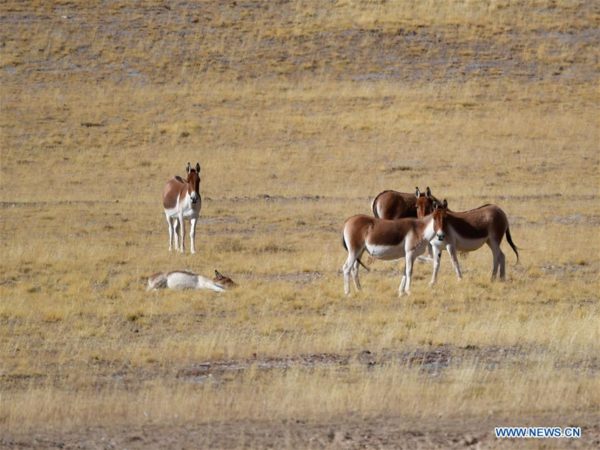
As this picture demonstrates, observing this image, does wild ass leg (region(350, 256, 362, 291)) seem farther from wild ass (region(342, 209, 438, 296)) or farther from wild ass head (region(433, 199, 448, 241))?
wild ass head (region(433, 199, 448, 241))

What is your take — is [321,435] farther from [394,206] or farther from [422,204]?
[394,206]

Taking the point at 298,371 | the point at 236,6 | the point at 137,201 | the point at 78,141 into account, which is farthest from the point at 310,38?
the point at 298,371

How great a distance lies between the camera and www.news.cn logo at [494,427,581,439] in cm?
1013

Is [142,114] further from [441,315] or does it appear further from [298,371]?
[298,371]

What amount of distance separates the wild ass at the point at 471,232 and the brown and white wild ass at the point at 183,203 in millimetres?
5940

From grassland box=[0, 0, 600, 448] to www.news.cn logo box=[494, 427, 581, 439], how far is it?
0.16 meters

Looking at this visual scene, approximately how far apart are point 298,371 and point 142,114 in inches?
1256

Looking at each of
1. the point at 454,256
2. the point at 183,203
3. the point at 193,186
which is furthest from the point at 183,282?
the point at 183,203

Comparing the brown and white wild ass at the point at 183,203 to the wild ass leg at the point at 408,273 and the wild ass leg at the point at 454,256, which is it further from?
the wild ass leg at the point at 408,273

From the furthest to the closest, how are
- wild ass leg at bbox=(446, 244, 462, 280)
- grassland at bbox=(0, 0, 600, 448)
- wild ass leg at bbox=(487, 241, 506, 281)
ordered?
wild ass leg at bbox=(487, 241, 506, 281) < wild ass leg at bbox=(446, 244, 462, 280) < grassland at bbox=(0, 0, 600, 448)

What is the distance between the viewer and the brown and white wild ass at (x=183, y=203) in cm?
→ 2262

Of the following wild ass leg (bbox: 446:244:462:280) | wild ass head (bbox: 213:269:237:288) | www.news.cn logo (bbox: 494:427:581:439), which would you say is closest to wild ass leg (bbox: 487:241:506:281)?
wild ass leg (bbox: 446:244:462:280)

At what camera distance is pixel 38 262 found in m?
21.4

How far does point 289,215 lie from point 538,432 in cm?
1837
